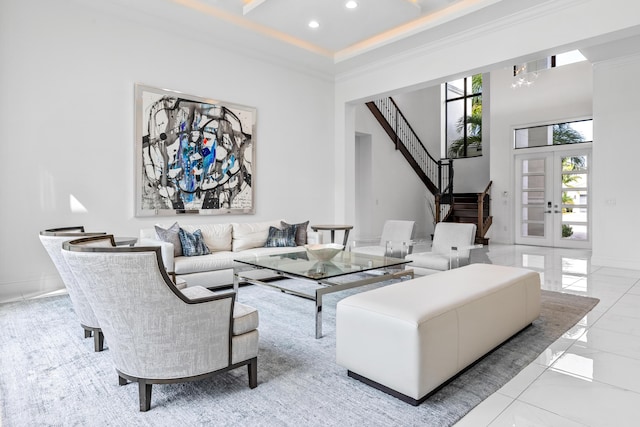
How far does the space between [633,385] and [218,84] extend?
18.9 feet

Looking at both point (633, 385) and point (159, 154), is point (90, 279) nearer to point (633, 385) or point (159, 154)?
point (633, 385)

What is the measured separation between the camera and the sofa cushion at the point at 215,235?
16.6 ft

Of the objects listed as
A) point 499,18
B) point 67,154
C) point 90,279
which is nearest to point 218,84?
point 67,154

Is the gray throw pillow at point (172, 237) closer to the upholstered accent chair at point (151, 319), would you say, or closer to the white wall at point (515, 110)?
the upholstered accent chair at point (151, 319)

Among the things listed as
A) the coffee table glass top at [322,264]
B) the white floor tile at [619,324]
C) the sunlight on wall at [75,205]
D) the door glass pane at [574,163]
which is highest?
the door glass pane at [574,163]

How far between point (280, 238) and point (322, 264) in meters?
1.80

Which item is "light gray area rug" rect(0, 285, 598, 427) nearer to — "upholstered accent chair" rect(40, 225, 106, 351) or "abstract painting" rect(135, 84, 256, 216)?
"upholstered accent chair" rect(40, 225, 106, 351)

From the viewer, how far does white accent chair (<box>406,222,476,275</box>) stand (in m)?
4.50

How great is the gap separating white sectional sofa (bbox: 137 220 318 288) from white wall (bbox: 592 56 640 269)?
4.88 metres

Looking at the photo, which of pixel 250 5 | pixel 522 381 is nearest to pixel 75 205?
pixel 250 5

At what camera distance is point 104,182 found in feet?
15.7

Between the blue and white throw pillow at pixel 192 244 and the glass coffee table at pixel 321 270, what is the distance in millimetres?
572

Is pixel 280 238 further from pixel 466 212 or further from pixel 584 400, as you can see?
pixel 466 212

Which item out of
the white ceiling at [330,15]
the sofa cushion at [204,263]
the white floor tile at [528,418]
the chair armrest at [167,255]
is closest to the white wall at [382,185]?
the white ceiling at [330,15]
